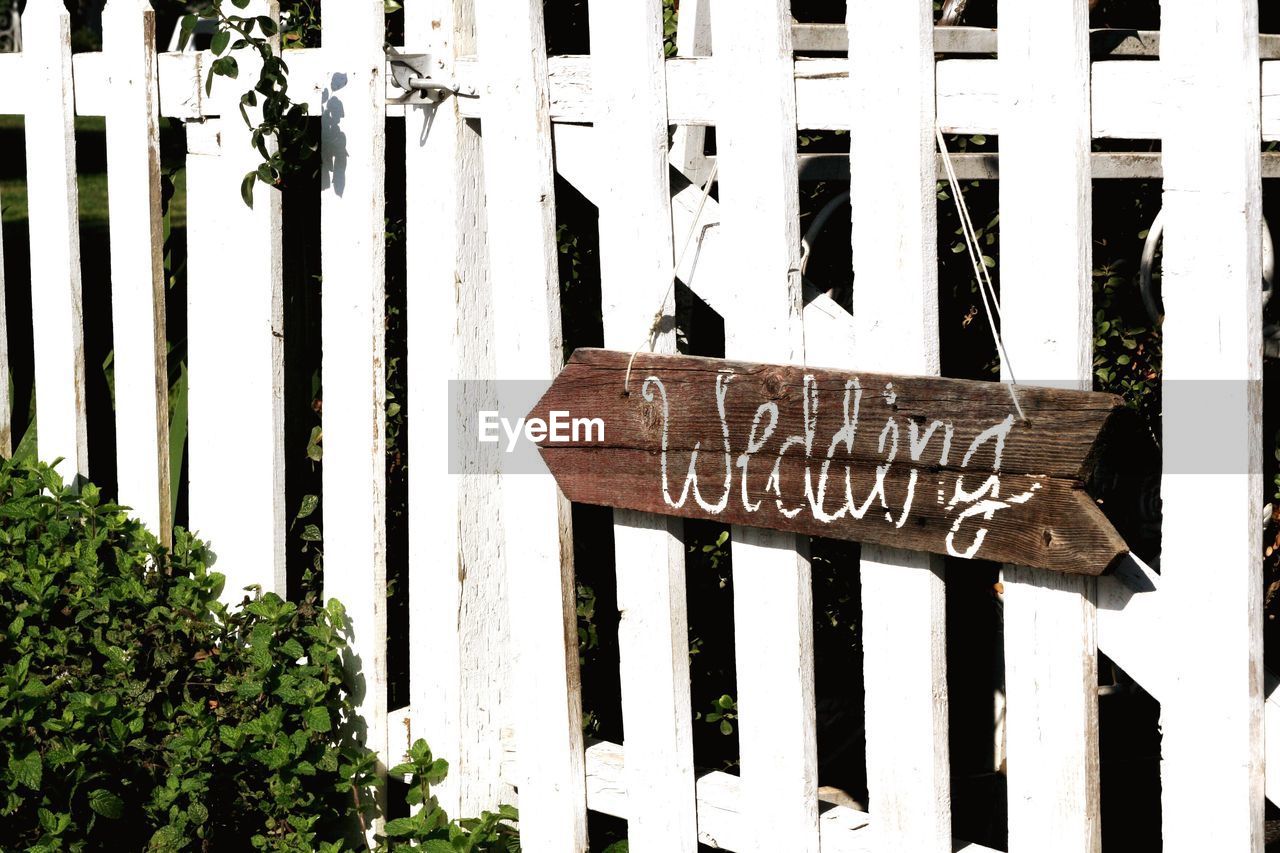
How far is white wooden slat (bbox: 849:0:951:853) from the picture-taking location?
1987 millimetres

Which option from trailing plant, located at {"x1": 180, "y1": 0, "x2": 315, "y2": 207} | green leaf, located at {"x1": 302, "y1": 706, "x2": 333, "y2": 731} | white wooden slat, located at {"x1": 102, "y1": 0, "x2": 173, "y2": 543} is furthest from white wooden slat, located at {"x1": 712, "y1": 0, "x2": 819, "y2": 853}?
white wooden slat, located at {"x1": 102, "y1": 0, "x2": 173, "y2": 543}

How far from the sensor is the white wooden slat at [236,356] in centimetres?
283

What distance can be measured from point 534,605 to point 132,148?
51.4 inches

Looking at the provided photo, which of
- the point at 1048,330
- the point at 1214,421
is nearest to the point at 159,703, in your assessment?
the point at 1048,330

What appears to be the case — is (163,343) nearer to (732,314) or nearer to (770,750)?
(732,314)

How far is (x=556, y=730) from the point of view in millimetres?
2539

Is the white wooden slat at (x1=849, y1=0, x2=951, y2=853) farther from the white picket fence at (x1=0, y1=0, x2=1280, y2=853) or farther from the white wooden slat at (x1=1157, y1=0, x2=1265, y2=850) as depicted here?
the white wooden slat at (x1=1157, y1=0, x2=1265, y2=850)

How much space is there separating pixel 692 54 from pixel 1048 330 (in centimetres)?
125

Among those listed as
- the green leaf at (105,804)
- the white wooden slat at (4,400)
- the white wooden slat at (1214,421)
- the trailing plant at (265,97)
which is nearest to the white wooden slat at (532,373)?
the trailing plant at (265,97)

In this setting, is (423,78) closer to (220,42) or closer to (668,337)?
(220,42)

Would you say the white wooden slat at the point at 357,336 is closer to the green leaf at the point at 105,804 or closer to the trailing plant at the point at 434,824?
the trailing plant at the point at 434,824

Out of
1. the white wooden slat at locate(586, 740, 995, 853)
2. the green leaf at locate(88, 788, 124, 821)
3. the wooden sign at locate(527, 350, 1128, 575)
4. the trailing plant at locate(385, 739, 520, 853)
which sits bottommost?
the trailing plant at locate(385, 739, 520, 853)

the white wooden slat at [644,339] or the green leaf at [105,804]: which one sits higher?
the white wooden slat at [644,339]

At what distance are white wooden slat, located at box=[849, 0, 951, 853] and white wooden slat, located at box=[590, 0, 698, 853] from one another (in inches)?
13.8
